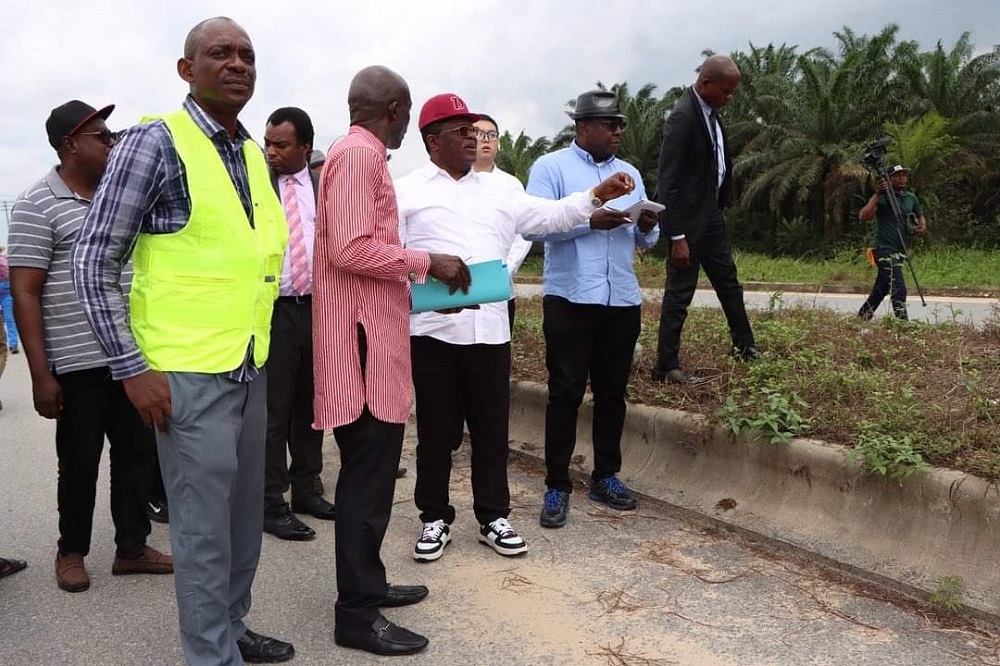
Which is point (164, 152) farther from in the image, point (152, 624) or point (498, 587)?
point (498, 587)

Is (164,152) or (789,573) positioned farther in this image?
(789,573)

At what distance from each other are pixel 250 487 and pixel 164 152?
43.7 inches

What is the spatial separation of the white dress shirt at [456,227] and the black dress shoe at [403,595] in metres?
1.05

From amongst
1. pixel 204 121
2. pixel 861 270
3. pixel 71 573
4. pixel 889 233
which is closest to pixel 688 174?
pixel 204 121

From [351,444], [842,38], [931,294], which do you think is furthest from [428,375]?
[842,38]

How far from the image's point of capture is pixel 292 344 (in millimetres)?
4367

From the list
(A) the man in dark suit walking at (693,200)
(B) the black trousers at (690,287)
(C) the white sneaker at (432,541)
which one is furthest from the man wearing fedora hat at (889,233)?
(C) the white sneaker at (432,541)

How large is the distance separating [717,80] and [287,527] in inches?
136

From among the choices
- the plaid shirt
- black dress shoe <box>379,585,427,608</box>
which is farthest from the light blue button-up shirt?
the plaid shirt

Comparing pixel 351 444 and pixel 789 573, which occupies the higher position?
pixel 351 444

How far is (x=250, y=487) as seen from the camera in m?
2.86

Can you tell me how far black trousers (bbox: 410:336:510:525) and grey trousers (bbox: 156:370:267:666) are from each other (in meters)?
1.22

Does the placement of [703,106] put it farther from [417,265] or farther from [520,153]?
[520,153]

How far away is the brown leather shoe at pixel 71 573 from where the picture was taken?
3645 millimetres
